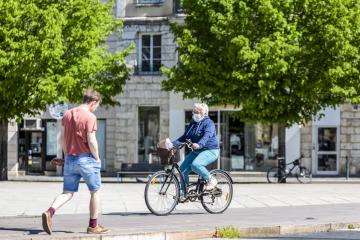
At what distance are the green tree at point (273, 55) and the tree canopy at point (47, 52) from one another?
126 inches

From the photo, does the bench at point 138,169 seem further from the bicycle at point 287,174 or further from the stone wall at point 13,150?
the stone wall at point 13,150

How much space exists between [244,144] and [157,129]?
4133 mm

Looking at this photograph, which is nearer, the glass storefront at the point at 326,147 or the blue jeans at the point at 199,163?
the blue jeans at the point at 199,163

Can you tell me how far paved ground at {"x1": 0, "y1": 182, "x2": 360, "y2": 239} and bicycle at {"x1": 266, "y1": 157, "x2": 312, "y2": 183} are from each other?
10128mm

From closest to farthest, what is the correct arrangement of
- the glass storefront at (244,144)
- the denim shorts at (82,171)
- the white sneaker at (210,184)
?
the denim shorts at (82,171)
the white sneaker at (210,184)
the glass storefront at (244,144)

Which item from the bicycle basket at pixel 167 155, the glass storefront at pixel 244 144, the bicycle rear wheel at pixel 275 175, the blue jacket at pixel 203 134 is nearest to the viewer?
the bicycle basket at pixel 167 155

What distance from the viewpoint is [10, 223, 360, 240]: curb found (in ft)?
33.7

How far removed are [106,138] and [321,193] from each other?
64.9 ft

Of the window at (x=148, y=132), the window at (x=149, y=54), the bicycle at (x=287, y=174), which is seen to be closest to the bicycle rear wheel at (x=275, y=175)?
the bicycle at (x=287, y=174)

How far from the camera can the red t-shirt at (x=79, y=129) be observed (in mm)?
10695

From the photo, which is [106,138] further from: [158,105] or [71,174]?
[71,174]

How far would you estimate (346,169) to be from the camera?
3600 cm

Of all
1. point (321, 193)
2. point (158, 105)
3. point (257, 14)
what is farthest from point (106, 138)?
point (321, 193)

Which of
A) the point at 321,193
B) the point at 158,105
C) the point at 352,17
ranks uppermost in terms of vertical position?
the point at 352,17
